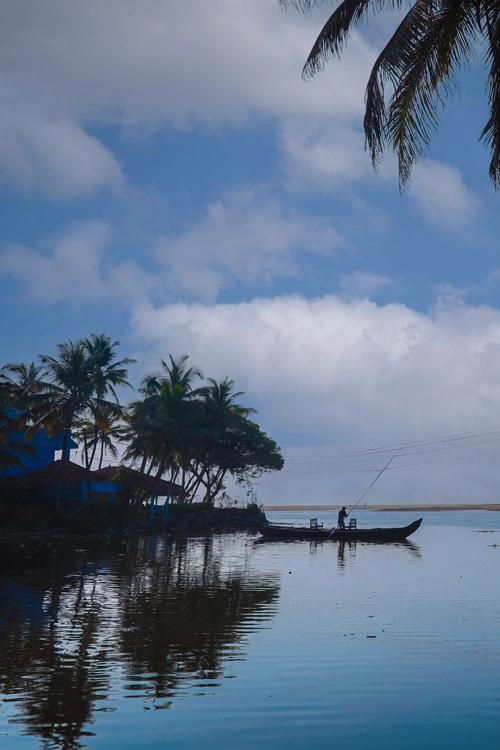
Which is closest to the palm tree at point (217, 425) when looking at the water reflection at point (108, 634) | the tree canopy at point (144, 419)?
the tree canopy at point (144, 419)

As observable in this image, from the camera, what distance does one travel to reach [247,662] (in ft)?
33.9

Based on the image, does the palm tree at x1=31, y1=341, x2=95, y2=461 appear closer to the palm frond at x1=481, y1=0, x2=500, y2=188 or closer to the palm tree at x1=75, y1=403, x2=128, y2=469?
the palm tree at x1=75, y1=403, x2=128, y2=469

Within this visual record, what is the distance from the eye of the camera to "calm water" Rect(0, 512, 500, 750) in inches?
292

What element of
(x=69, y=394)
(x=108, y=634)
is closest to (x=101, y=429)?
(x=69, y=394)

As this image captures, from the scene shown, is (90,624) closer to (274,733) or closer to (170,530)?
(274,733)

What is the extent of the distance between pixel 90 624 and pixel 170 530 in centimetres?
4198

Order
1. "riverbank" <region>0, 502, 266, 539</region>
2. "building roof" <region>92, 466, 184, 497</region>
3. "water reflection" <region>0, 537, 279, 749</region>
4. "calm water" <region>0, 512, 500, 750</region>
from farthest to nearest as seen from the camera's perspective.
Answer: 1. "building roof" <region>92, 466, 184, 497</region>
2. "riverbank" <region>0, 502, 266, 539</region>
3. "water reflection" <region>0, 537, 279, 749</region>
4. "calm water" <region>0, 512, 500, 750</region>

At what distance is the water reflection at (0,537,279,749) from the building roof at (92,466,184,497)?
27.6 meters

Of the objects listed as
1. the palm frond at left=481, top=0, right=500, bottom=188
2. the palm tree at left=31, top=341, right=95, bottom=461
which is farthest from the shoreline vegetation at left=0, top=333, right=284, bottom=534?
the palm frond at left=481, top=0, right=500, bottom=188

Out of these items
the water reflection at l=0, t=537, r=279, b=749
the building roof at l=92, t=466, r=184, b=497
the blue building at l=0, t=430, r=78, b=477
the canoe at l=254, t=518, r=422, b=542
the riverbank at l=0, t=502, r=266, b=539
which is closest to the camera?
the water reflection at l=0, t=537, r=279, b=749

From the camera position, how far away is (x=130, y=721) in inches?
297

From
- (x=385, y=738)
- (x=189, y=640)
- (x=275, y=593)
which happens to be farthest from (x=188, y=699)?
(x=275, y=593)

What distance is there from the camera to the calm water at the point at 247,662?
7.41 meters

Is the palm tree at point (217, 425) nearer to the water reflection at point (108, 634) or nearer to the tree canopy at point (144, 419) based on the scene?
the tree canopy at point (144, 419)
